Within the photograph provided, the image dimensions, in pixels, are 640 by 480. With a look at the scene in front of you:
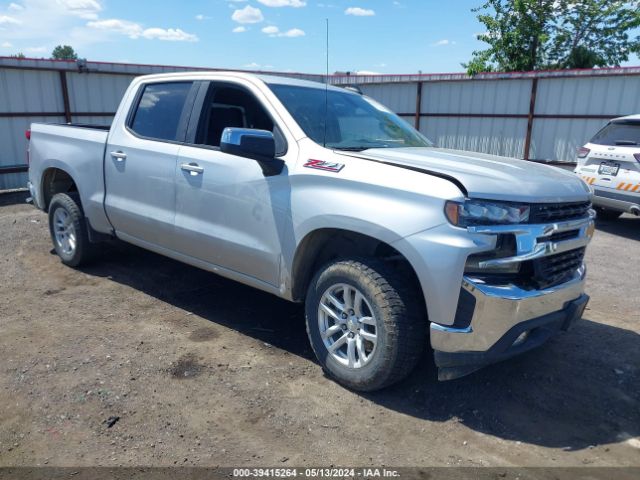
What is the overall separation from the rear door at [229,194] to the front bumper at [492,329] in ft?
4.27

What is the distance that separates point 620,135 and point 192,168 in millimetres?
6627

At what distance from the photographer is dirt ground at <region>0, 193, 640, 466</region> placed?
2.88 m

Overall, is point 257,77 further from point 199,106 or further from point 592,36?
point 592,36

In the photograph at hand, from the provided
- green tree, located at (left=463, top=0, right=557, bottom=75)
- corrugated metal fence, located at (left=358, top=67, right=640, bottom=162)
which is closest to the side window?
corrugated metal fence, located at (left=358, top=67, right=640, bottom=162)

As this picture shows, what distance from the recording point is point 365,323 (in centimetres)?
332

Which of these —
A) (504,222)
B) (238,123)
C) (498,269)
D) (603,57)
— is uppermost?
(603,57)

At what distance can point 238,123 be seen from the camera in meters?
4.39

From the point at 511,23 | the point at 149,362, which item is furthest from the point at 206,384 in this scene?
the point at 511,23

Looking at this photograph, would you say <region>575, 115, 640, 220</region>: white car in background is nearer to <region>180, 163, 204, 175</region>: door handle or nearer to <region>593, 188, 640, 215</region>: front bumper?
<region>593, 188, 640, 215</region>: front bumper

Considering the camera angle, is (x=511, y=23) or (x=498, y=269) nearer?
(x=498, y=269)

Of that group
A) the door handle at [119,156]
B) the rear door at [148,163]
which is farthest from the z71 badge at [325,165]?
the door handle at [119,156]

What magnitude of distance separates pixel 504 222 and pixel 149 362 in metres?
2.54

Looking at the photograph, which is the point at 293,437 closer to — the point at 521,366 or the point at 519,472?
the point at 519,472

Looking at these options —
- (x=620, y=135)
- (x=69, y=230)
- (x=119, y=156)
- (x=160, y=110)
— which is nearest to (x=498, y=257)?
(x=160, y=110)
